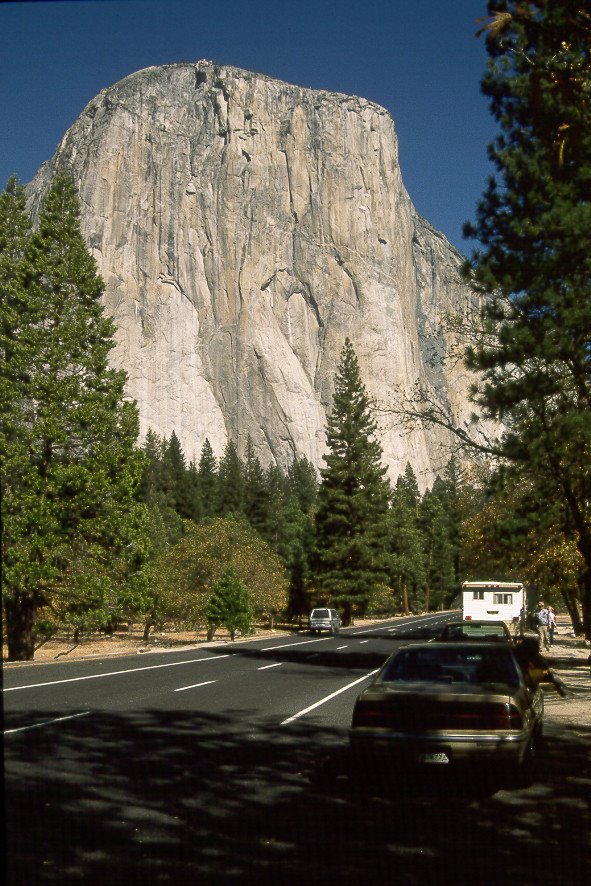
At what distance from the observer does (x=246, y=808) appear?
7922 millimetres

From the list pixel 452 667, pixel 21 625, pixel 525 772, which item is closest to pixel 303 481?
pixel 21 625

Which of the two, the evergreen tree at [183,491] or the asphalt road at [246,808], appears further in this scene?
the evergreen tree at [183,491]

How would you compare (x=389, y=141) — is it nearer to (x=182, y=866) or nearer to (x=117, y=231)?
(x=117, y=231)

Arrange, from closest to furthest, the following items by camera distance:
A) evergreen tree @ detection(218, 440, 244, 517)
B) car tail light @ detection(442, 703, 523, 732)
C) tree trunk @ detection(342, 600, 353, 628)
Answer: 1. car tail light @ detection(442, 703, 523, 732)
2. tree trunk @ detection(342, 600, 353, 628)
3. evergreen tree @ detection(218, 440, 244, 517)

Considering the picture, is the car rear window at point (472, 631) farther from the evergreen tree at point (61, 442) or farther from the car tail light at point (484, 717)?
the evergreen tree at point (61, 442)

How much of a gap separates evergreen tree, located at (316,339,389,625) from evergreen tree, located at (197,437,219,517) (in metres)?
31.4

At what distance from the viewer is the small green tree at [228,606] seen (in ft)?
140

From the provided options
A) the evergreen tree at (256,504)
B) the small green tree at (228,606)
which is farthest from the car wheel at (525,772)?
the evergreen tree at (256,504)

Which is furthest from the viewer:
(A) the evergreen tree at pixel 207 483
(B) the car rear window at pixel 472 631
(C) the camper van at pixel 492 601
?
(A) the evergreen tree at pixel 207 483

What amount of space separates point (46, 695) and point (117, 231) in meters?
128

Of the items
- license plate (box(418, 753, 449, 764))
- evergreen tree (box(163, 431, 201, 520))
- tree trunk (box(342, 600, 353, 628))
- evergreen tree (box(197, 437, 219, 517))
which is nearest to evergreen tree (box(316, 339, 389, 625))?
tree trunk (box(342, 600, 353, 628))

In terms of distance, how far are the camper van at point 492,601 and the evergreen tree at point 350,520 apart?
24547mm

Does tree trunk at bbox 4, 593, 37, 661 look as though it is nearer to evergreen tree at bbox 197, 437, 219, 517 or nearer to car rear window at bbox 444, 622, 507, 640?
car rear window at bbox 444, 622, 507, 640

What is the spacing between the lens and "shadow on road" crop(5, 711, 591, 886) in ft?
20.0
